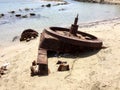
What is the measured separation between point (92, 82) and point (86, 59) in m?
1.52

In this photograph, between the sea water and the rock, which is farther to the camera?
the sea water

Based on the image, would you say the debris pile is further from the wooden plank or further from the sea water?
the sea water

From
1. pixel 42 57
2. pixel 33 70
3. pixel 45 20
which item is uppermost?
pixel 42 57

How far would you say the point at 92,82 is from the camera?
687 centimetres

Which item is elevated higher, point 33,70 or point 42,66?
point 42,66

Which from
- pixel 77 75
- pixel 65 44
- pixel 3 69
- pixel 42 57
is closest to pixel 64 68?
pixel 77 75

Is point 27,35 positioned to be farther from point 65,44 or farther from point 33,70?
point 33,70

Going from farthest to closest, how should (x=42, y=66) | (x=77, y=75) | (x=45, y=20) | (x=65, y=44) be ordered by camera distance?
(x=45, y=20)
(x=65, y=44)
(x=42, y=66)
(x=77, y=75)

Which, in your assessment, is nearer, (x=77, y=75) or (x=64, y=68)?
(x=77, y=75)

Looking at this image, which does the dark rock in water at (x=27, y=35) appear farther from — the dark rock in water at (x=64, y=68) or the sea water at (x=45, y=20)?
the dark rock in water at (x=64, y=68)

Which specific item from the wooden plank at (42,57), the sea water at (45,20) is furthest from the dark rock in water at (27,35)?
the wooden plank at (42,57)

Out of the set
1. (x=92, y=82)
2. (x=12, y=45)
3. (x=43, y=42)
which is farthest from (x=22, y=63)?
(x=12, y=45)

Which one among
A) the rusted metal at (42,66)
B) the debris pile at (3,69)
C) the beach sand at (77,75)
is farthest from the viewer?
the debris pile at (3,69)

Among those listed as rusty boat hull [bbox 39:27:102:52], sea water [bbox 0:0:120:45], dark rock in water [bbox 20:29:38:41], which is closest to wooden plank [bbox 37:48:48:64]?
rusty boat hull [bbox 39:27:102:52]
